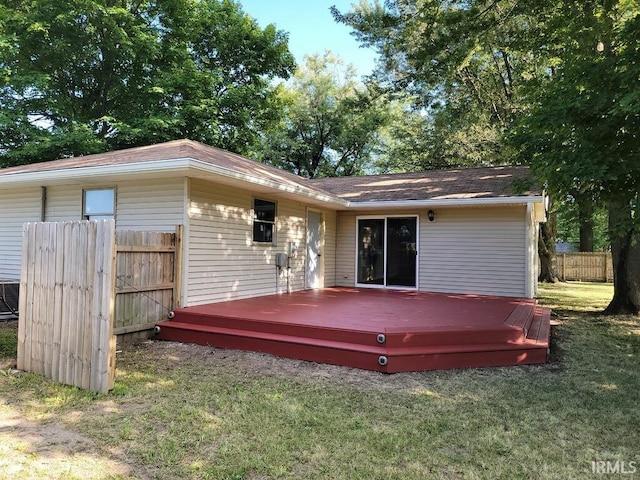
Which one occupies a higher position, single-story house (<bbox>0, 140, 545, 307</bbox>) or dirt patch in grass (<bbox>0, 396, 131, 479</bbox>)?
single-story house (<bbox>0, 140, 545, 307</bbox>)

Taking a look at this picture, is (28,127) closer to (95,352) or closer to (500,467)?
(95,352)

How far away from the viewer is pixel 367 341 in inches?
210

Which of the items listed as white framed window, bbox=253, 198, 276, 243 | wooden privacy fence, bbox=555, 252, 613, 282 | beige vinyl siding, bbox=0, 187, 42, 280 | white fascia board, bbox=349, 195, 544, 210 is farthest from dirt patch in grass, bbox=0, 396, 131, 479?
wooden privacy fence, bbox=555, 252, 613, 282

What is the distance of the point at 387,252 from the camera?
36.3 feet

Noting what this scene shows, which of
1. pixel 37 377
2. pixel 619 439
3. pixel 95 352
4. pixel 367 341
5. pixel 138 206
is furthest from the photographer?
pixel 138 206

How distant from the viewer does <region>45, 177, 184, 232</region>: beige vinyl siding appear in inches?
278

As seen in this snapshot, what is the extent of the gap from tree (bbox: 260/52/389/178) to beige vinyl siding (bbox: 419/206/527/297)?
50.2 ft

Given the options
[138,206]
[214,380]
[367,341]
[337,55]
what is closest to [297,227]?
[138,206]

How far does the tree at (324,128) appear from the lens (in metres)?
24.7

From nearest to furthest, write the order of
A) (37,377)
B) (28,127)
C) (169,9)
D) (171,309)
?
(37,377) → (171,309) → (28,127) → (169,9)

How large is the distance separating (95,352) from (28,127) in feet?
51.4

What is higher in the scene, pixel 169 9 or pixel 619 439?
pixel 169 9

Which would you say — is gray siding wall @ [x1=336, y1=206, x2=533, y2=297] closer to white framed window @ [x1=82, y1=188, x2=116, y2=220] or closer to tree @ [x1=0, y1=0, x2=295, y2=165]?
white framed window @ [x1=82, y1=188, x2=116, y2=220]

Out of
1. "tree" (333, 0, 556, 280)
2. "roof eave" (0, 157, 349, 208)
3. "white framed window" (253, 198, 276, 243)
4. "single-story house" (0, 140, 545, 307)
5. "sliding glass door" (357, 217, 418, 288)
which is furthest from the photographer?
"sliding glass door" (357, 217, 418, 288)
